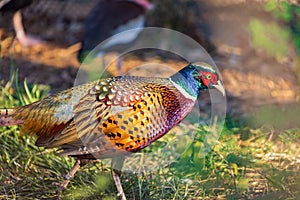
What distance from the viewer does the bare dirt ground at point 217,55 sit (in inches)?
233

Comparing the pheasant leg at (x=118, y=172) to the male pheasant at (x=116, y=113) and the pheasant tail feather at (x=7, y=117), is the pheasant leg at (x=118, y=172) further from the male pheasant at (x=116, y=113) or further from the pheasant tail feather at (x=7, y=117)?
the pheasant tail feather at (x=7, y=117)

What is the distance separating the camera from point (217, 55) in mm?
6590

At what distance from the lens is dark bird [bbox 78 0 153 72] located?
247 inches

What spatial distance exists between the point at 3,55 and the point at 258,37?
2.74 meters

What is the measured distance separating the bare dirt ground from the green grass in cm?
82

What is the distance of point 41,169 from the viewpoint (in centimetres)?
428

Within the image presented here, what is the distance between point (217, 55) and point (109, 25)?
120 centimetres

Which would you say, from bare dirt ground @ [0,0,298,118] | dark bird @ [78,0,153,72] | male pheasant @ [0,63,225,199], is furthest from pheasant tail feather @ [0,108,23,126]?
dark bird @ [78,0,153,72]

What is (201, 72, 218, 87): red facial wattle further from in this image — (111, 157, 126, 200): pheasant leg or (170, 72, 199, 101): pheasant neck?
(111, 157, 126, 200): pheasant leg

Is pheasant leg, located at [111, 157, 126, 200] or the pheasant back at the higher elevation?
the pheasant back

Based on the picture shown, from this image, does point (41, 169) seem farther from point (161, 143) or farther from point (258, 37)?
point (258, 37)

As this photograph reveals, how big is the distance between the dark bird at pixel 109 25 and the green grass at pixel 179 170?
5.07 feet

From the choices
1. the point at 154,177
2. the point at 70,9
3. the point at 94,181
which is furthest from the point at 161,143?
the point at 70,9

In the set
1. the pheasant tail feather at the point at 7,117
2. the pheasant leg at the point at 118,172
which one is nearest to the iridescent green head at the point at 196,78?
the pheasant leg at the point at 118,172
